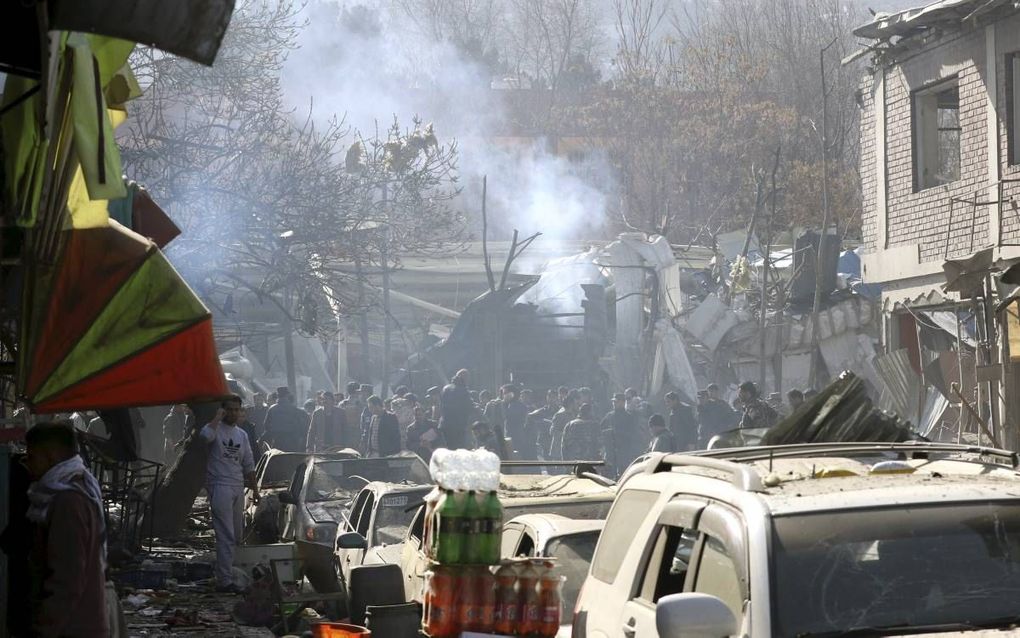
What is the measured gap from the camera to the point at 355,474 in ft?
45.8

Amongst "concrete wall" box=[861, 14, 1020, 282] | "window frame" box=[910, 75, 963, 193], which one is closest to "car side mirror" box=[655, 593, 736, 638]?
"concrete wall" box=[861, 14, 1020, 282]

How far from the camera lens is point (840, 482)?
15.8 feet

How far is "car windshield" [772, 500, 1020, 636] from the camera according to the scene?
4.28 metres

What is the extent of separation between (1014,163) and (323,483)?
9869mm

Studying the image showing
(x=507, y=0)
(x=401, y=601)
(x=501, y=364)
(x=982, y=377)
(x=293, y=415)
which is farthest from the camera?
(x=507, y=0)

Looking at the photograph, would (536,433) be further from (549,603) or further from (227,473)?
(549,603)

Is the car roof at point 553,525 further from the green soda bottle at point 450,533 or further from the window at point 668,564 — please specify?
the green soda bottle at point 450,533

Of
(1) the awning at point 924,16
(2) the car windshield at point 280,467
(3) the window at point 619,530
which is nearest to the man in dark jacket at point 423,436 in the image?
(2) the car windshield at point 280,467

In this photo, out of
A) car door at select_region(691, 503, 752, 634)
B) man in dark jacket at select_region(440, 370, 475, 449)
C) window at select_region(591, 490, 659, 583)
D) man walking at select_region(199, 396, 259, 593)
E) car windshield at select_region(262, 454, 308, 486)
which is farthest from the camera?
man in dark jacket at select_region(440, 370, 475, 449)

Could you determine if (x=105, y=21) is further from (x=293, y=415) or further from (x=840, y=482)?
(x=293, y=415)

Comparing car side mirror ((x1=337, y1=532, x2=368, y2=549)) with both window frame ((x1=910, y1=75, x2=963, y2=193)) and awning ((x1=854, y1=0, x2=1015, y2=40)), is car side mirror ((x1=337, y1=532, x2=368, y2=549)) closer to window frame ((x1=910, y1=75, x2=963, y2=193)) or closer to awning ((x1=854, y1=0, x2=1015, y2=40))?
awning ((x1=854, y1=0, x2=1015, y2=40))

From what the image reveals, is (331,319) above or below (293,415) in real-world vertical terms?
above

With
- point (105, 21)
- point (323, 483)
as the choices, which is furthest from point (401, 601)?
point (105, 21)

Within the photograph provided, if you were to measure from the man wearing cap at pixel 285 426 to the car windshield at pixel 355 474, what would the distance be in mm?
6835
